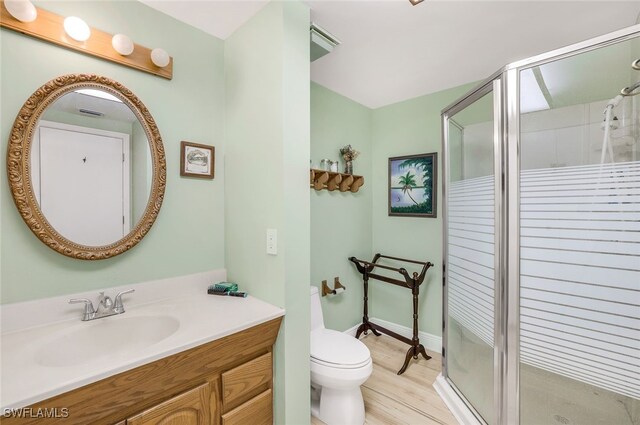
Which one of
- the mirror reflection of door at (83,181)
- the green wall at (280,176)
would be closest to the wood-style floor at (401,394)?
the green wall at (280,176)

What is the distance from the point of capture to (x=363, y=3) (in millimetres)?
1415

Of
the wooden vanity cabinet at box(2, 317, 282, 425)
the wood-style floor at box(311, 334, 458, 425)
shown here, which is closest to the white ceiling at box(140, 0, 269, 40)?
the wooden vanity cabinet at box(2, 317, 282, 425)

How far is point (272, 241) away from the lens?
1.38 meters

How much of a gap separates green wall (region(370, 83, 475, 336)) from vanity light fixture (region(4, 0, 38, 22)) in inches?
101

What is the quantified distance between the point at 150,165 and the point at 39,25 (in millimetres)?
687

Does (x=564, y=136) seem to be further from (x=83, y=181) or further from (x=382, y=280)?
(x=83, y=181)

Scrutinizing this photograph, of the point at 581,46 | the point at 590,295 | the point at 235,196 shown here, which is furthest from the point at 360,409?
the point at 581,46

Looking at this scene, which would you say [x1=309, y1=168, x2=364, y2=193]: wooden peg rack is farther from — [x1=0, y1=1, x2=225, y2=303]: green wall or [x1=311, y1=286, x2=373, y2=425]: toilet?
[x1=311, y1=286, x2=373, y2=425]: toilet

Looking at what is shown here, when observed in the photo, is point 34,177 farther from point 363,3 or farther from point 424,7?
point 424,7

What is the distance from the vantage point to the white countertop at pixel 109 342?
774 mm

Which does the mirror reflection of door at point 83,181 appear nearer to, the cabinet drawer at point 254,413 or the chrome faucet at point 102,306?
the chrome faucet at point 102,306

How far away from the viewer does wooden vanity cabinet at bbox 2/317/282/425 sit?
0.83m

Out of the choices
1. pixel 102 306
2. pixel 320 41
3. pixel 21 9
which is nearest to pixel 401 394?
pixel 102 306

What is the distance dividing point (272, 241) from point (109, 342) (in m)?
0.85
